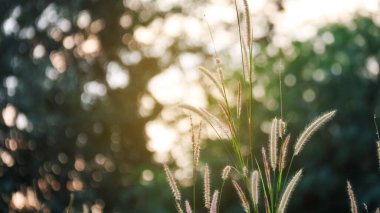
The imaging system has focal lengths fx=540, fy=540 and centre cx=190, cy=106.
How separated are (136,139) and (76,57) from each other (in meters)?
2.49

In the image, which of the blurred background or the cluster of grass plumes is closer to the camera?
the cluster of grass plumes

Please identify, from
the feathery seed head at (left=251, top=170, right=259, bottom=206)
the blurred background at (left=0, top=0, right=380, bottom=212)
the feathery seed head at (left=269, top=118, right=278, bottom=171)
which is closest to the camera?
the feathery seed head at (left=251, top=170, right=259, bottom=206)

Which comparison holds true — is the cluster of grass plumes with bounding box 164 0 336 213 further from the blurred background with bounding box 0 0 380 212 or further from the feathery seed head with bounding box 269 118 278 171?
the blurred background with bounding box 0 0 380 212

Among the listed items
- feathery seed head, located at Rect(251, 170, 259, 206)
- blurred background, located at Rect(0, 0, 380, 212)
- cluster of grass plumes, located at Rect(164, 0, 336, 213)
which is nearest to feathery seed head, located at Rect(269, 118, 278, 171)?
cluster of grass plumes, located at Rect(164, 0, 336, 213)

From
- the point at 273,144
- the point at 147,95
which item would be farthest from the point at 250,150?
the point at 147,95

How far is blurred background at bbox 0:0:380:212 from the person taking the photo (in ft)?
34.7

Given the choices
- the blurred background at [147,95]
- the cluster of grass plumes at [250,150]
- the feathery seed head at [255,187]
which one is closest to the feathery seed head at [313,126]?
the cluster of grass plumes at [250,150]

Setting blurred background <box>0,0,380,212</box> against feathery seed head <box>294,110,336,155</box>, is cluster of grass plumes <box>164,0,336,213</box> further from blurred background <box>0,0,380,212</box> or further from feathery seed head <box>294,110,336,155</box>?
blurred background <box>0,0,380,212</box>

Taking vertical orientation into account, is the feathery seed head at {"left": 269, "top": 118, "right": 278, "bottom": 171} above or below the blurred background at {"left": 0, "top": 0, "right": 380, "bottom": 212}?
above

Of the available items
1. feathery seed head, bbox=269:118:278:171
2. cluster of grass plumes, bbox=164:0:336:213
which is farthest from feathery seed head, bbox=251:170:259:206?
feathery seed head, bbox=269:118:278:171

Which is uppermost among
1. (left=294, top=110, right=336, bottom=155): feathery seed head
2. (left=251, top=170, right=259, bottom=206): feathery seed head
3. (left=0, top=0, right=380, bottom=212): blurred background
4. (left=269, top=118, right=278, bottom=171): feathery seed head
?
(left=294, top=110, right=336, bottom=155): feathery seed head

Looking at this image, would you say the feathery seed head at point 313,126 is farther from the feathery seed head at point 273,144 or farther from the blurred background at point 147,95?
the blurred background at point 147,95

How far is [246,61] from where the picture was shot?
1469 millimetres

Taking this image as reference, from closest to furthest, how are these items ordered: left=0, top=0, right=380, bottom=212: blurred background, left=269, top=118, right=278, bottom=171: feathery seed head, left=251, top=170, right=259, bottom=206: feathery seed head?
left=251, top=170, right=259, bottom=206: feathery seed head < left=269, top=118, right=278, bottom=171: feathery seed head < left=0, top=0, right=380, bottom=212: blurred background
